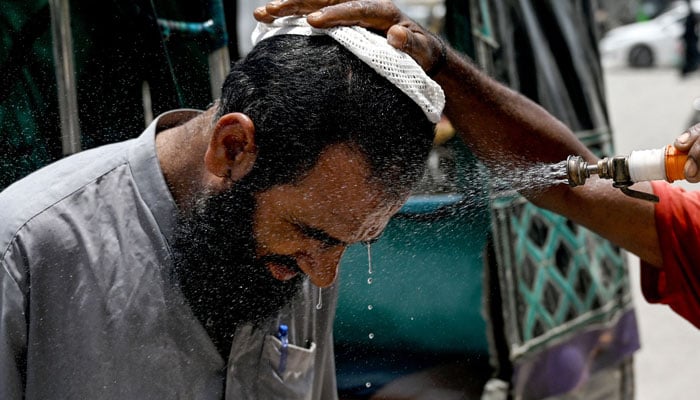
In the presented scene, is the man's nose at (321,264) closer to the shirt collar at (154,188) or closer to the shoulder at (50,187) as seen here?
the shirt collar at (154,188)

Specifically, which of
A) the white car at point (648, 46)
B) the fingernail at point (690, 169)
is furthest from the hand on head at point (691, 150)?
the white car at point (648, 46)

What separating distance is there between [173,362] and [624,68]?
1997cm

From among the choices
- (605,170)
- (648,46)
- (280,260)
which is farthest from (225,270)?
(648,46)

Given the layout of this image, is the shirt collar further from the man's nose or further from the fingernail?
the fingernail

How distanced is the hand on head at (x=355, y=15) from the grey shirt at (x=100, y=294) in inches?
14.2

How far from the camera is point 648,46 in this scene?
19.8 meters

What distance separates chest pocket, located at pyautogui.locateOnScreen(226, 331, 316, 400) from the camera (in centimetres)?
188

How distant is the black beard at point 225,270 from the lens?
1.80 m

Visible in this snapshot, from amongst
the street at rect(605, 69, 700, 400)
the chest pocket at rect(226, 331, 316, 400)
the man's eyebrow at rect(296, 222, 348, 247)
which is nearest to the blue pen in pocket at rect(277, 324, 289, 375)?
the chest pocket at rect(226, 331, 316, 400)

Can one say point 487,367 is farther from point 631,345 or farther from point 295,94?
point 295,94

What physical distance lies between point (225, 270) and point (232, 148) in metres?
0.29

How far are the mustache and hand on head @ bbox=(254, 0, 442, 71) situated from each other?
473mm

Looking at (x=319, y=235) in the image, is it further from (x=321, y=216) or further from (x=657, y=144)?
(x=657, y=144)

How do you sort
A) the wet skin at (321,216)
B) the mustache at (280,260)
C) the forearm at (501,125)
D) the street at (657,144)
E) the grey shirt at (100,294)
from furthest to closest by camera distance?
1. the street at (657,144)
2. the forearm at (501,125)
3. the mustache at (280,260)
4. the wet skin at (321,216)
5. the grey shirt at (100,294)
